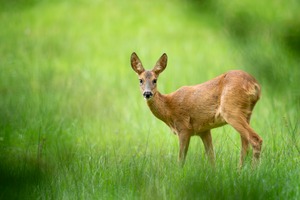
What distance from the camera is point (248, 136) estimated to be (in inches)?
227

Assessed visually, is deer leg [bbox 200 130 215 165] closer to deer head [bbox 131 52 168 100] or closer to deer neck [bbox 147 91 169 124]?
deer neck [bbox 147 91 169 124]

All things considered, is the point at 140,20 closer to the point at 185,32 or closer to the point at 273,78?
the point at 185,32

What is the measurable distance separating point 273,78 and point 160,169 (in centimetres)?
244

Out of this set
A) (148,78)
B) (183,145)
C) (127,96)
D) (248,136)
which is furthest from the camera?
(127,96)

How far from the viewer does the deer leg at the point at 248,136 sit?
5.70 metres

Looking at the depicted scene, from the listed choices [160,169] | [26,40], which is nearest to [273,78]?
[160,169]

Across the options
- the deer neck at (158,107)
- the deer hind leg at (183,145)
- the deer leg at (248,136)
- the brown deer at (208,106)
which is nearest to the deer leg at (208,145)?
the brown deer at (208,106)

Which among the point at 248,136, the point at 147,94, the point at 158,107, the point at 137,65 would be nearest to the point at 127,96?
the point at 137,65

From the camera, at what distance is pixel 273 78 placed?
2971 mm

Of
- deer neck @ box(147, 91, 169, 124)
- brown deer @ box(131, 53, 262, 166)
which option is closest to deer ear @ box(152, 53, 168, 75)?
brown deer @ box(131, 53, 262, 166)

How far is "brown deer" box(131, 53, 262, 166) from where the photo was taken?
591 centimetres

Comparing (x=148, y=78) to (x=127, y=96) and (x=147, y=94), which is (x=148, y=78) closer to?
(x=147, y=94)

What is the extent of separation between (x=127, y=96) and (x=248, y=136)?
5385mm

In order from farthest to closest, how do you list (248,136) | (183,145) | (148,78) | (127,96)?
(127,96) → (148,78) → (183,145) → (248,136)
